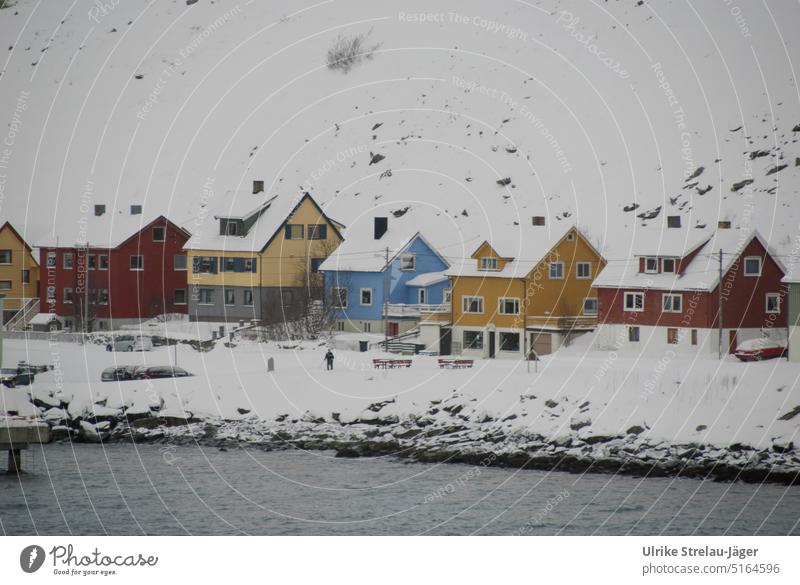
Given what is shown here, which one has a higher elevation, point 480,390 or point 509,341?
point 509,341

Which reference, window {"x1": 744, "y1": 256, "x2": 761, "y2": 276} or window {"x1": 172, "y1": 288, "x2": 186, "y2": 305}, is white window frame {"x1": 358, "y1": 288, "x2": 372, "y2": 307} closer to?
window {"x1": 172, "y1": 288, "x2": 186, "y2": 305}

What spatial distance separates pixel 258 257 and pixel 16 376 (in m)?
8.37

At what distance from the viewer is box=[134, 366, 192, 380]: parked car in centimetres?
3044

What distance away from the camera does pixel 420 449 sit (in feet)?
89.2

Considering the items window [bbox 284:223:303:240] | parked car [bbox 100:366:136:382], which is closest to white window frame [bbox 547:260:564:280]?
window [bbox 284:223:303:240]

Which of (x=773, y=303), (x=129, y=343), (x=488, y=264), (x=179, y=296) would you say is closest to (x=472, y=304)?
Answer: (x=488, y=264)

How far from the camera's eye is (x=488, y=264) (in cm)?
3250

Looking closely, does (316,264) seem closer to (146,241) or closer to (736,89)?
(146,241)

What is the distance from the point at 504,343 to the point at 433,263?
13.7ft

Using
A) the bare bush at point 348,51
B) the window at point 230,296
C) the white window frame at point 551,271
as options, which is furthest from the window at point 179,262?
the white window frame at point 551,271

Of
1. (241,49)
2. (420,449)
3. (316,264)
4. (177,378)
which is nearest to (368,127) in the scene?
(241,49)

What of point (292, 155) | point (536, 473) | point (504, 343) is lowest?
point (536, 473)

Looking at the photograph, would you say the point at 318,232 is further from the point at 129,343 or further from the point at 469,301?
the point at 129,343

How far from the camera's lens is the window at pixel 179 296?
36.5 metres
